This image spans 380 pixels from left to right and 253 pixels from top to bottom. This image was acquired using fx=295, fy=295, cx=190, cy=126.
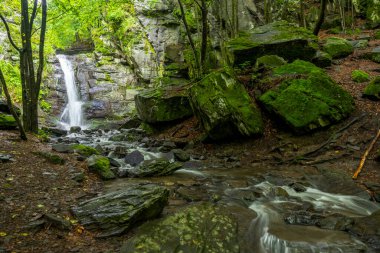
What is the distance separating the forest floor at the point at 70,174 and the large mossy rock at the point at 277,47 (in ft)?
4.87

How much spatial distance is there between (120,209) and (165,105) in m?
9.51

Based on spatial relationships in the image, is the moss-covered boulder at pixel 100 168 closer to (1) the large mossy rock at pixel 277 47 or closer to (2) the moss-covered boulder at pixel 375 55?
(1) the large mossy rock at pixel 277 47

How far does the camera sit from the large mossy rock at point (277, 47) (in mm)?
12828

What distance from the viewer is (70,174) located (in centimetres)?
694

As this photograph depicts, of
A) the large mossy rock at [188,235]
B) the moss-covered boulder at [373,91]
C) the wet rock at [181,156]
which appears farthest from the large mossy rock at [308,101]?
the large mossy rock at [188,235]

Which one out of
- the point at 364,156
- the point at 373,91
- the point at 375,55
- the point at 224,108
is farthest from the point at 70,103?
the point at 364,156

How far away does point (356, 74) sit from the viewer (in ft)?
37.8

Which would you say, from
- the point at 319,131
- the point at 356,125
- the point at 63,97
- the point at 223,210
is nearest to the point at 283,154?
the point at 319,131

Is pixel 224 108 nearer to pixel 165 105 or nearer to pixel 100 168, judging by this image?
pixel 100 168

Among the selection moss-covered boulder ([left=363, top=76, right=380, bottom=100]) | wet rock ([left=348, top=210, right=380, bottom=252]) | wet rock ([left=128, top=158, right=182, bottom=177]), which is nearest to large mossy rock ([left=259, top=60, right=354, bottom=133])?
moss-covered boulder ([left=363, top=76, right=380, bottom=100])

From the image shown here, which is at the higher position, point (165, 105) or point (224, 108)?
point (224, 108)

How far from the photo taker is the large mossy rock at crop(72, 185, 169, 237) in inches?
179

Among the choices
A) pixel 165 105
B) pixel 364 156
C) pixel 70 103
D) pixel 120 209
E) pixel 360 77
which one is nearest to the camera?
pixel 120 209

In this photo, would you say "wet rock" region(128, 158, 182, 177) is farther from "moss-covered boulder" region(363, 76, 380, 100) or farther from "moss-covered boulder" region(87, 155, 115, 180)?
"moss-covered boulder" region(363, 76, 380, 100)
